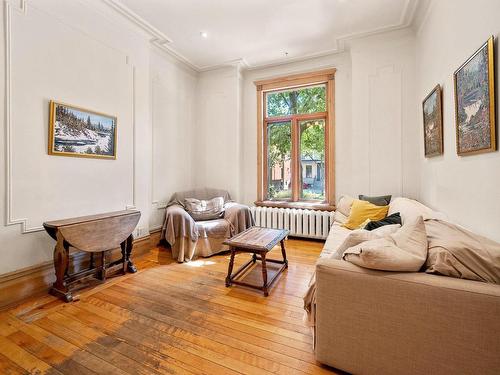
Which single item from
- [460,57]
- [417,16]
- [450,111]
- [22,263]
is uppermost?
[417,16]

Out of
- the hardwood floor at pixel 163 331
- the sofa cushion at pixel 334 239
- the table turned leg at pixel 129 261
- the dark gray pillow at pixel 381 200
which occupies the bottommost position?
the hardwood floor at pixel 163 331

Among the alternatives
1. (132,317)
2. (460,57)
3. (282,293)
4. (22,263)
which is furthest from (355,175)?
(22,263)

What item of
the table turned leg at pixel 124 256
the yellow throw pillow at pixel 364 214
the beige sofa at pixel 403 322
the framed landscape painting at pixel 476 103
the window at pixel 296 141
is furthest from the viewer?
the window at pixel 296 141

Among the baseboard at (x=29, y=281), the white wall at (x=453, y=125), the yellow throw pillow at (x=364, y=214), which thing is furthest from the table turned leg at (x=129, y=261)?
the white wall at (x=453, y=125)

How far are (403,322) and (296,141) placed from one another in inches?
134

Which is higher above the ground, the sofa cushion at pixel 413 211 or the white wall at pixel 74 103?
the white wall at pixel 74 103

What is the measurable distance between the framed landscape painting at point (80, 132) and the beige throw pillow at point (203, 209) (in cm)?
127

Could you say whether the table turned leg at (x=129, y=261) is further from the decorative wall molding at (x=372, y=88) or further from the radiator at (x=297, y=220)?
the decorative wall molding at (x=372, y=88)

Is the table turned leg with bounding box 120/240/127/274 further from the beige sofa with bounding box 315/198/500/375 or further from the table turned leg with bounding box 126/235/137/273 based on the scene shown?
the beige sofa with bounding box 315/198/500/375

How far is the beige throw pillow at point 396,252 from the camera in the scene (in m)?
1.19

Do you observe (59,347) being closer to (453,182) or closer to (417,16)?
(453,182)

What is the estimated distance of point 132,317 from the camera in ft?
6.33

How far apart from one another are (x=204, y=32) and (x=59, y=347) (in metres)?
3.77

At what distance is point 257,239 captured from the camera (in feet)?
8.29
